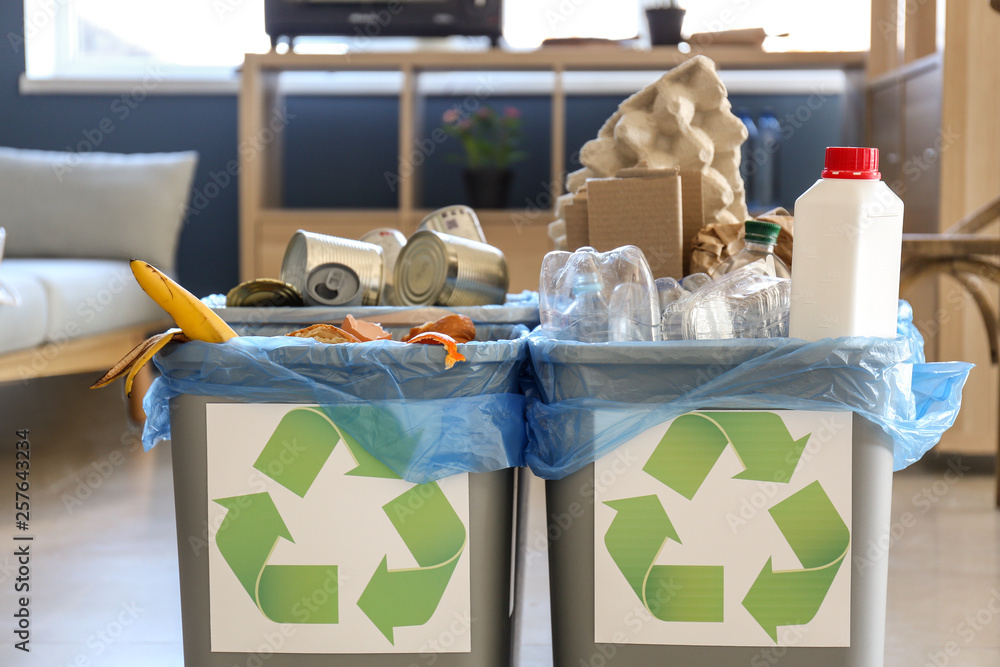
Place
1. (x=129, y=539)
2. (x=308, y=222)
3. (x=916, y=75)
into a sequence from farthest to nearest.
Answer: (x=308, y=222) → (x=916, y=75) → (x=129, y=539)

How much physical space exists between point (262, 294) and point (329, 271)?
104mm

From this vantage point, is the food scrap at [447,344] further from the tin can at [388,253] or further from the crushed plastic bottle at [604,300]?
the tin can at [388,253]

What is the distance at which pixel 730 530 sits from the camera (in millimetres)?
899

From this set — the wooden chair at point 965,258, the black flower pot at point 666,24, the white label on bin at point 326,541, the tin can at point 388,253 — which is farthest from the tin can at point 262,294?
the black flower pot at point 666,24

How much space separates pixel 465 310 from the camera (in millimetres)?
1236

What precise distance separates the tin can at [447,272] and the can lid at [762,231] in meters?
0.45

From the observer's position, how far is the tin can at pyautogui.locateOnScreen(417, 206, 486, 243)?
1535mm

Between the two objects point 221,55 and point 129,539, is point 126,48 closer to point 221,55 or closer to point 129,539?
point 221,55

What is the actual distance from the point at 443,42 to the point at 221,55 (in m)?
0.96

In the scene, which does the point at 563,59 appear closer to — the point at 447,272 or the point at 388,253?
the point at 388,253

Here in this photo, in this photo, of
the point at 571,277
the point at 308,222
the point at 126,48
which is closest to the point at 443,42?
the point at 308,222

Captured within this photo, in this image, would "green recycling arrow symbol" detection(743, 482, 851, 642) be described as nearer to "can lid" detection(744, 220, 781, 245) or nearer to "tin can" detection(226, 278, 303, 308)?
"can lid" detection(744, 220, 781, 245)

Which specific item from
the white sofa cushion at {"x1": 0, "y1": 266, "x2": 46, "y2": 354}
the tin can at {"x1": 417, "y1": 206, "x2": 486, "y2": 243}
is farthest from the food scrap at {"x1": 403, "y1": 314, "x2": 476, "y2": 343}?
the white sofa cushion at {"x1": 0, "y1": 266, "x2": 46, "y2": 354}

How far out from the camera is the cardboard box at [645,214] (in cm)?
112
